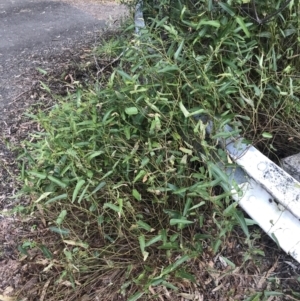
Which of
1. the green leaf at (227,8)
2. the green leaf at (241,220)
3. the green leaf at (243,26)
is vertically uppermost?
the green leaf at (227,8)

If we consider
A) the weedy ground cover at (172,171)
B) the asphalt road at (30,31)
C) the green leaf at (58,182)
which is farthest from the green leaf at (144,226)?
the asphalt road at (30,31)

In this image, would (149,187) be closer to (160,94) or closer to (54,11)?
(160,94)

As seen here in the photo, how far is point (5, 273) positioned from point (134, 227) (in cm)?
83

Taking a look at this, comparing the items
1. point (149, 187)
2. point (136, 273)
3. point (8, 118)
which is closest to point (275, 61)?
point (149, 187)

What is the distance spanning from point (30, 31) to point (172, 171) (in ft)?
13.7

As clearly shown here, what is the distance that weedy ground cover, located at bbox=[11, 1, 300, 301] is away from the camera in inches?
82.7

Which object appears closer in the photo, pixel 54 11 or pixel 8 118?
pixel 8 118

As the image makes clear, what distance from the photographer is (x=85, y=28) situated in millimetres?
5715

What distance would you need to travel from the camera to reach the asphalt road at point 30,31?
435 centimetres

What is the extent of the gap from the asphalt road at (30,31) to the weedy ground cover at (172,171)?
1805 mm

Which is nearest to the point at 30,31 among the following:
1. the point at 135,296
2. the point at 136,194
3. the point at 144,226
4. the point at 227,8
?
the point at 227,8

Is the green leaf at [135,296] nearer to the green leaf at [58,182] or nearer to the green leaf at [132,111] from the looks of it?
the green leaf at [58,182]

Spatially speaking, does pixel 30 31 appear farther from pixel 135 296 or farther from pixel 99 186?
pixel 135 296

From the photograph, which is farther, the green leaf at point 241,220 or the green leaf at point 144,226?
the green leaf at point 144,226
